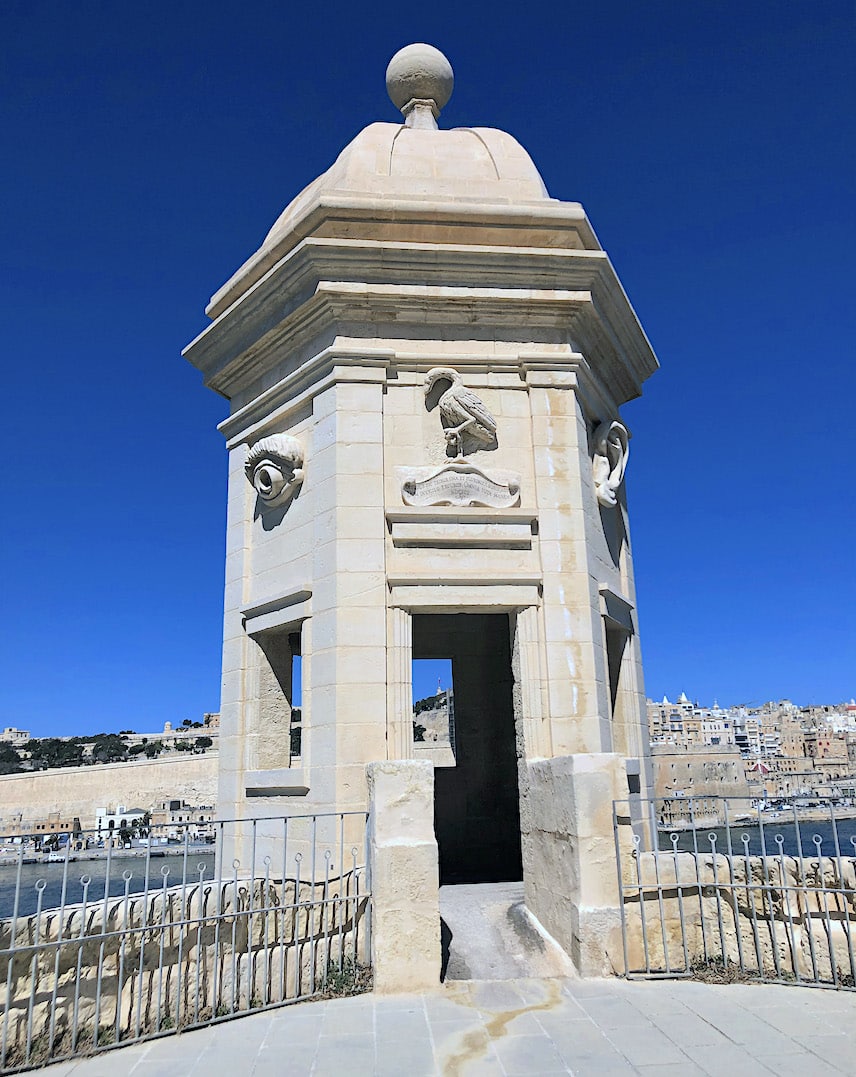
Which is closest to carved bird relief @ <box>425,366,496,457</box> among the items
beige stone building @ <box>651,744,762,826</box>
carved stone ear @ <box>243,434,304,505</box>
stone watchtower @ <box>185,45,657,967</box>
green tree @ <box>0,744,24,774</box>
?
stone watchtower @ <box>185,45,657,967</box>

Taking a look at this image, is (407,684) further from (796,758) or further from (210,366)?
(796,758)

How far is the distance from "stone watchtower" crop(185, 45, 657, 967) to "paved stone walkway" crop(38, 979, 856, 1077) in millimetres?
1531

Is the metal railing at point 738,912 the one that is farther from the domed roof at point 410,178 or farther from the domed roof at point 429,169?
the domed roof at point 429,169

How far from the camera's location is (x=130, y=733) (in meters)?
130

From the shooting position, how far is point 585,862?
6.30 metres

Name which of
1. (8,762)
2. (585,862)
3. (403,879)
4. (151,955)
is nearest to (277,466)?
(403,879)

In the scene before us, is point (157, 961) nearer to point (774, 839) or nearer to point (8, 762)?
point (774, 839)

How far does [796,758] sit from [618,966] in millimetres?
130712

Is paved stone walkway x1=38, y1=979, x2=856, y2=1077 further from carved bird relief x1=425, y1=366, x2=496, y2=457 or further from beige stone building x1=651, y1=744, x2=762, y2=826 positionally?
beige stone building x1=651, y1=744, x2=762, y2=826

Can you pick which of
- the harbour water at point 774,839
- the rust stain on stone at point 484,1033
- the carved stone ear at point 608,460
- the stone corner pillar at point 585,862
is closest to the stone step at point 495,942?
the stone corner pillar at point 585,862

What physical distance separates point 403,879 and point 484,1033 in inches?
46.5

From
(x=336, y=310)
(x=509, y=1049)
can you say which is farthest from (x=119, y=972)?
(x=336, y=310)

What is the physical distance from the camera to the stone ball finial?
11.5 meters

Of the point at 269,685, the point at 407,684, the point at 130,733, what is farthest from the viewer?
the point at 130,733
